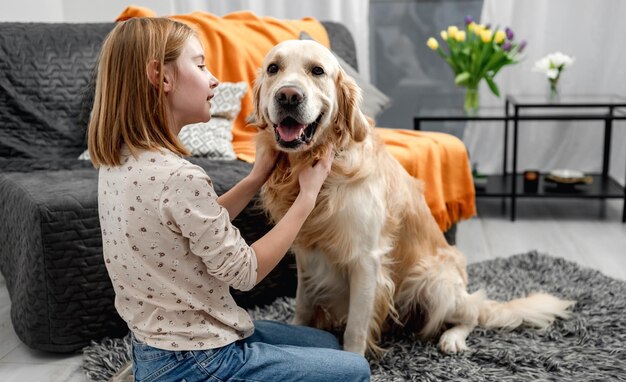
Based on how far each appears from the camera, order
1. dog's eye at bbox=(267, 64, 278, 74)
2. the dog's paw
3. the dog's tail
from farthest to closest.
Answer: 1. the dog's tail
2. the dog's paw
3. dog's eye at bbox=(267, 64, 278, 74)

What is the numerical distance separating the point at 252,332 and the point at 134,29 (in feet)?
2.22

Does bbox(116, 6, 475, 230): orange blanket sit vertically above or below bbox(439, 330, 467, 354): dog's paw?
above

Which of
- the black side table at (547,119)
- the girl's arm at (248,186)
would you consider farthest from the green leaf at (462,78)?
the girl's arm at (248,186)

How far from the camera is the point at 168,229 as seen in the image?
4.02 feet

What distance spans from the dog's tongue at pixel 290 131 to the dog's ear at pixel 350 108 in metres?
0.14

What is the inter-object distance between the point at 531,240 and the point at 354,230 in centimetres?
165

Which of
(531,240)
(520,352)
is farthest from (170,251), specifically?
(531,240)

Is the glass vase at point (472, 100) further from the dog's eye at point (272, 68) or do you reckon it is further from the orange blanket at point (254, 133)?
the dog's eye at point (272, 68)

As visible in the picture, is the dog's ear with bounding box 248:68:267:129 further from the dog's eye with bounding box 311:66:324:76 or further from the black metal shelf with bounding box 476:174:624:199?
the black metal shelf with bounding box 476:174:624:199

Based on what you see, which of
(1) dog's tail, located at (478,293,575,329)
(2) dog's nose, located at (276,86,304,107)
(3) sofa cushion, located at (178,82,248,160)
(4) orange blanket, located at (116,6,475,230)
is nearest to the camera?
(2) dog's nose, located at (276,86,304,107)

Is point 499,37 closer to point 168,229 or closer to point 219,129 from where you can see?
point 219,129

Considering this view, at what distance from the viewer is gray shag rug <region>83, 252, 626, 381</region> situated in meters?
1.83

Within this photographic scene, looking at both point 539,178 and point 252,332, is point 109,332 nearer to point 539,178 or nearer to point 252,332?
point 252,332

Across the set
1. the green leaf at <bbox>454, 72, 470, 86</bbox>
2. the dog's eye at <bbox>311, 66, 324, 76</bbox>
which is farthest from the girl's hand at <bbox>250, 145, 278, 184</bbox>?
the green leaf at <bbox>454, 72, 470, 86</bbox>
